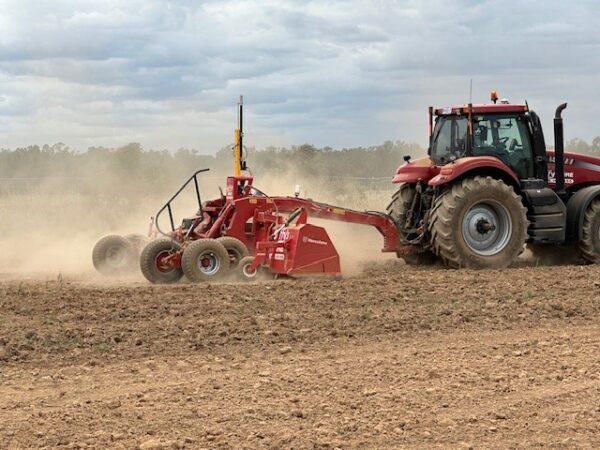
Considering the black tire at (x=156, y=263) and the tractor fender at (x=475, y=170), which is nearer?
the black tire at (x=156, y=263)

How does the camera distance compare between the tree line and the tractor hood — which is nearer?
the tractor hood

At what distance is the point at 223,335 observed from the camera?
7895mm

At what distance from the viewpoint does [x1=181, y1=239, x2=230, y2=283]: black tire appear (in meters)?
11.2

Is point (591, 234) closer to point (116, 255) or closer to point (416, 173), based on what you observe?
point (416, 173)

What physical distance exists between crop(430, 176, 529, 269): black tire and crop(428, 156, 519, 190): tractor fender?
17 cm

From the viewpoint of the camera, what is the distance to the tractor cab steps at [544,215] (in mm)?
12594

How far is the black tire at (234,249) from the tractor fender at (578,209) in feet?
15.2

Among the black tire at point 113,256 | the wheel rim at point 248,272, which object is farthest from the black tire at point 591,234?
the black tire at point 113,256

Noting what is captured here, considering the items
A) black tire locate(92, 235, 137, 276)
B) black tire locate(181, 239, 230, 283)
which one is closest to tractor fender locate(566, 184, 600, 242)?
black tire locate(181, 239, 230, 283)

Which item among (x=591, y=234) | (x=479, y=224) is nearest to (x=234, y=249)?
(x=479, y=224)

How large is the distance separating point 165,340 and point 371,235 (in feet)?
24.4

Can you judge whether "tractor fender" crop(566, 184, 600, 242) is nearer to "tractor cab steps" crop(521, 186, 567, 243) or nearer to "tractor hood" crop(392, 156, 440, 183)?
"tractor cab steps" crop(521, 186, 567, 243)

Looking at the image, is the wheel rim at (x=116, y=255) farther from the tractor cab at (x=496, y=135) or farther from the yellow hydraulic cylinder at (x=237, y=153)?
the tractor cab at (x=496, y=135)

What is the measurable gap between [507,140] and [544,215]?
114 cm
